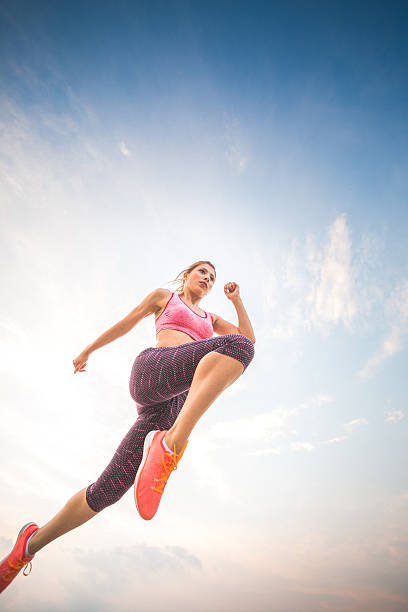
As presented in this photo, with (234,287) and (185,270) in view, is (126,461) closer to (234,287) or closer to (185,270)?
(234,287)

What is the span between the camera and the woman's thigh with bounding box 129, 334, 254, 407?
1826 mm

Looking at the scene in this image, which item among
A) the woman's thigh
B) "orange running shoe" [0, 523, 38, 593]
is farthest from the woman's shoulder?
"orange running shoe" [0, 523, 38, 593]

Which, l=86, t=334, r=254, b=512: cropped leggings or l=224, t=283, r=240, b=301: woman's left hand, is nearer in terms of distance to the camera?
l=86, t=334, r=254, b=512: cropped leggings

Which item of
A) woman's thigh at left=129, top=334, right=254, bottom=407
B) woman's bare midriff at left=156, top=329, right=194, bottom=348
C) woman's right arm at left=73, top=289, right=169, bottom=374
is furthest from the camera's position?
woman's right arm at left=73, top=289, right=169, bottom=374

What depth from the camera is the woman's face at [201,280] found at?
10.3ft

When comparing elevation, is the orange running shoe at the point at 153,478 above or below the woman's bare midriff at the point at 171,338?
below

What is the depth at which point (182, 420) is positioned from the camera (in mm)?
Result: 1710

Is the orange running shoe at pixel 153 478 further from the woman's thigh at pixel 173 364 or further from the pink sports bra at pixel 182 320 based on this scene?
the pink sports bra at pixel 182 320

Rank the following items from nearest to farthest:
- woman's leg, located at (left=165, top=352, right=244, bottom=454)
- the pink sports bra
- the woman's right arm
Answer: woman's leg, located at (left=165, top=352, right=244, bottom=454), the pink sports bra, the woman's right arm

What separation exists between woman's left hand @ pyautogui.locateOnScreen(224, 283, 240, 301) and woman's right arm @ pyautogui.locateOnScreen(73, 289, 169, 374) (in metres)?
0.58

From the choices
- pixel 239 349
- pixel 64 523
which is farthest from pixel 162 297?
pixel 64 523

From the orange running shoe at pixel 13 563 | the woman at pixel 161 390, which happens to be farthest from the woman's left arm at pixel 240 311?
the orange running shoe at pixel 13 563

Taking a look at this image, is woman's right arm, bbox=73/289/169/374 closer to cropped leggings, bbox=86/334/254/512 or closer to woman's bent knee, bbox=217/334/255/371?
cropped leggings, bbox=86/334/254/512

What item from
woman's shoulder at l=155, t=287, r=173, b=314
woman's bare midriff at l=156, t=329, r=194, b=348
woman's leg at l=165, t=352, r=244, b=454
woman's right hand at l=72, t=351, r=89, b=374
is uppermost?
woman's shoulder at l=155, t=287, r=173, b=314
